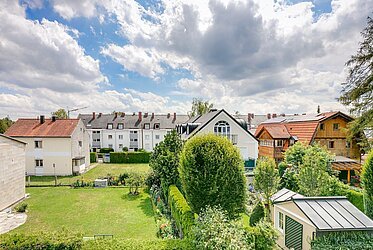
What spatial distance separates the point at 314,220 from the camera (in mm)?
9750

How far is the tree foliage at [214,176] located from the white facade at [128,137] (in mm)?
41550

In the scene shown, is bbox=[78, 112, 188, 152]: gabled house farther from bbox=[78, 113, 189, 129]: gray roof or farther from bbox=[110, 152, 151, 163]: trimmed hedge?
bbox=[110, 152, 151, 163]: trimmed hedge

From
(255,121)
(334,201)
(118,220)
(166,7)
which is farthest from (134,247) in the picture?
(255,121)

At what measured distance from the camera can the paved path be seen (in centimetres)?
1417

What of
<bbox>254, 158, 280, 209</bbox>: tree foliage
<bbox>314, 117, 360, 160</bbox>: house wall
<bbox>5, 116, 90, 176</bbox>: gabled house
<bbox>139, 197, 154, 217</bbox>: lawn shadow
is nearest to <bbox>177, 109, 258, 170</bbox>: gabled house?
<bbox>314, 117, 360, 160</bbox>: house wall

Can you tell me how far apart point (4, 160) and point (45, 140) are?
1361 cm

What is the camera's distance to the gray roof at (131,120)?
5291 cm

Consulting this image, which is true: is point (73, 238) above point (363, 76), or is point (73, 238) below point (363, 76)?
below

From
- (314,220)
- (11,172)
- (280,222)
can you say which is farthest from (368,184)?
(11,172)

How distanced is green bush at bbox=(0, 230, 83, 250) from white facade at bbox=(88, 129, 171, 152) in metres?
43.6

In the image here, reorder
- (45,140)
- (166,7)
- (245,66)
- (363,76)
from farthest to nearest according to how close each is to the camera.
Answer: (45,140) < (363,76) < (245,66) < (166,7)

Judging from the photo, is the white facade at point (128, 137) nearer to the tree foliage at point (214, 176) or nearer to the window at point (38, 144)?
the window at point (38, 144)

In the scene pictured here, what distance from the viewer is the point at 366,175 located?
42.8ft

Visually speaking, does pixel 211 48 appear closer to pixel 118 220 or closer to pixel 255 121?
pixel 118 220
